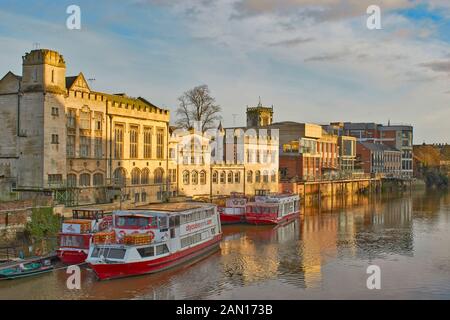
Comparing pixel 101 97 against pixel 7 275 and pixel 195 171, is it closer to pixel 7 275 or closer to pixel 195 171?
pixel 195 171

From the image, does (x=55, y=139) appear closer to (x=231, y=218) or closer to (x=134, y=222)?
(x=134, y=222)

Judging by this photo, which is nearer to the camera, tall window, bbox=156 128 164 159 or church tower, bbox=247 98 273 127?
tall window, bbox=156 128 164 159

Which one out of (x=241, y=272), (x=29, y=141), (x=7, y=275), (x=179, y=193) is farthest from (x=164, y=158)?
(x=7, y=275)

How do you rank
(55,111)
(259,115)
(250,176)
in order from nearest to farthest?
(55,111), (250,176), (259,115)

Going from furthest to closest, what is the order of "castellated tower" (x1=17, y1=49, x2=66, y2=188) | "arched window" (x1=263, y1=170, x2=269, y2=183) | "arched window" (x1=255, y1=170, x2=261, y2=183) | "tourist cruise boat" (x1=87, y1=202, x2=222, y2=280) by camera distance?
"arched window" (x1=263, y1=170, x2=269, y2=183)
"arched window" (x1=255, y1=170, x2=261, y2=183)
"castellated tower" (x1=17, y1=49, x2=66, y2=188)
"tourist cruise boat" (x1=87, y1=202, x2=222, y2=280)

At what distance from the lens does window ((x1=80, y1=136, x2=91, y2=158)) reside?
54281 mm

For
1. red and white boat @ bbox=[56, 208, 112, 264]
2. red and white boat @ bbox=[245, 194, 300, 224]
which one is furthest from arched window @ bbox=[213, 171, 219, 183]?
red and white boat @ bbox=[56, 208, 112, 264]

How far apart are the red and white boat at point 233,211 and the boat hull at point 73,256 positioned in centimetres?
2605

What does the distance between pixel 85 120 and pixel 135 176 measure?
9.84 meters

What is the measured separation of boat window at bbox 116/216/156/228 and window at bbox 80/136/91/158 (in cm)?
1679

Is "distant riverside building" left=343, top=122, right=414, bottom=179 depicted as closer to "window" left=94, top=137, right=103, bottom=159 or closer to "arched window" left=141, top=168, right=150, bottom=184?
"arched window" left=141, top=168, right=150, bottom=184

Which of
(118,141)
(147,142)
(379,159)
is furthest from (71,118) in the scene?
(379,159)

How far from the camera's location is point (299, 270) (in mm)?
39594
